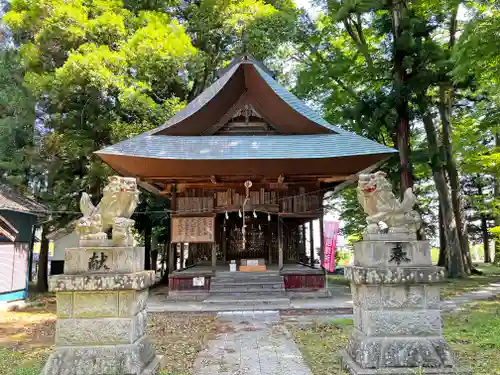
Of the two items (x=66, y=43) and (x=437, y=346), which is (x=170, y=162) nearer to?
(x=66, y=43)

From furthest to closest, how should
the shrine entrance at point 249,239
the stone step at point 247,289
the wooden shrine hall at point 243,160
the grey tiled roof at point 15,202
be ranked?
the shrine entrance at point 249,239 → the grey tiled roof at point 15,202 → the stone step at point 247,289 → the wooden shrine hall at point 243,160

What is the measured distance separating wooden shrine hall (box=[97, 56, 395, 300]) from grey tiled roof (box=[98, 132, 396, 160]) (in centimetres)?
3

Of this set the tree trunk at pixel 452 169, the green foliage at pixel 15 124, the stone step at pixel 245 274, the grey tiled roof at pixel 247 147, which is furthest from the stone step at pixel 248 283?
the tree trunk at pixel 452 169

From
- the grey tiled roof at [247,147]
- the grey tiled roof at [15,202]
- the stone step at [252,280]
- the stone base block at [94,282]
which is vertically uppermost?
the grey tiled roof at [247,147]

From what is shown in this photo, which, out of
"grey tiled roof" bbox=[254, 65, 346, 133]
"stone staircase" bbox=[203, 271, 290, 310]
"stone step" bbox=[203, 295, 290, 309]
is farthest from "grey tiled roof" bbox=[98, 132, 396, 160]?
"stone step" bbox=[203, 295, 290, 309]

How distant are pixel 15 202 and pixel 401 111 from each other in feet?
48.7

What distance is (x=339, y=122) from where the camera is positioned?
18562 millimetres

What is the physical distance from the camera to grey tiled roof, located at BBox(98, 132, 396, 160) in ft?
38.5

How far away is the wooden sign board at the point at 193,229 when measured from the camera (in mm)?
12984

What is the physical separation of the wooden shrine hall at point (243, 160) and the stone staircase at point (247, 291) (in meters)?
0.46

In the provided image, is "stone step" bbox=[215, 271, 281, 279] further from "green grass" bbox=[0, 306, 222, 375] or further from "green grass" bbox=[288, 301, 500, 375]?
"green grass" bbox=[288, 301, 500, 375]

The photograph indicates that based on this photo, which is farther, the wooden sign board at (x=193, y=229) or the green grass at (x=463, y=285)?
the green grass at (x=463, y=285)

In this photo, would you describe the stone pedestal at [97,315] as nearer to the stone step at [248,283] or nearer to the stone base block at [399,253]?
the stone base block at [399,253]

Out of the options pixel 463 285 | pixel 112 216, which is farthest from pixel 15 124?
pixel 463 285
